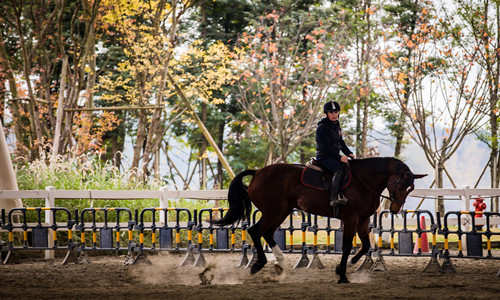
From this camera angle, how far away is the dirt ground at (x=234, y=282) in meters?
6.19

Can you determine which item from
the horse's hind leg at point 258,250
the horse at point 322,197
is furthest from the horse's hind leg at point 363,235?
the horse's hind leg at point 258,250

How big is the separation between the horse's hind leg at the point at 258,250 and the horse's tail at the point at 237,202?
1.35ft

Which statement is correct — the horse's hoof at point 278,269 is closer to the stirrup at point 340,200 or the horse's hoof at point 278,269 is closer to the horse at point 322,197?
the horse at point 322,197

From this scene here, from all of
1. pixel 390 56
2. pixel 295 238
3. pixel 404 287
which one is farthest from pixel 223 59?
pixel 404 287

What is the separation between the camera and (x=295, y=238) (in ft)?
50.6

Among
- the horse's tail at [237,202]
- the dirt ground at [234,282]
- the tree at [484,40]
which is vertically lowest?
the dirt ground at [234,282]

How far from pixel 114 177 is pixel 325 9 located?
10939 millimetres

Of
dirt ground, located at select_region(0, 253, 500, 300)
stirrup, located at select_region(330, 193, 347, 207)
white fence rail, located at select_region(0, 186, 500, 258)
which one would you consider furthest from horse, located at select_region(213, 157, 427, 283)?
white fence rail, located at select_region(0, 186, 500, 258)

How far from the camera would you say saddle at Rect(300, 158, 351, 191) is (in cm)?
780

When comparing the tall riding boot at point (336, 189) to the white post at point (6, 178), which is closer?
the tall riding boot at point (336, 189)

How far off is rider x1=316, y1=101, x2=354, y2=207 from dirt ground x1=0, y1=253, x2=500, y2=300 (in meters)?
1.22

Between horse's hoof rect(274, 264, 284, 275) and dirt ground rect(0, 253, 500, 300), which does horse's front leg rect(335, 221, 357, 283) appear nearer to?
dirt ground rect(0, 253, 500, 300)

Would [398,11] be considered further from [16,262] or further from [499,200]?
[16,262]

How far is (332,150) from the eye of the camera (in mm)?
7773
